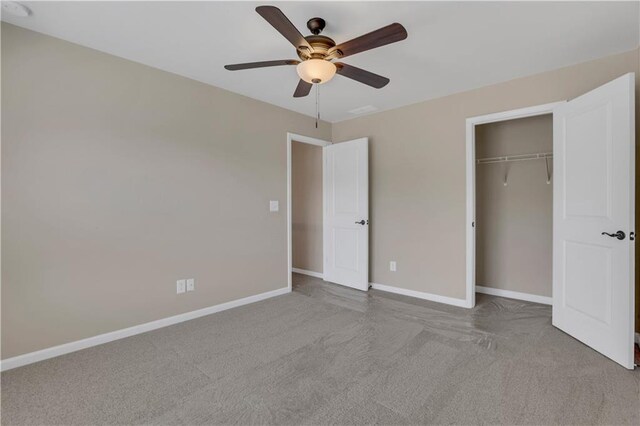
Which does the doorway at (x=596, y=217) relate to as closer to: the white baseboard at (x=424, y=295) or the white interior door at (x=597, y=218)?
the white interior door at (x=597, y=218)

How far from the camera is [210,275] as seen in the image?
3.26 metres

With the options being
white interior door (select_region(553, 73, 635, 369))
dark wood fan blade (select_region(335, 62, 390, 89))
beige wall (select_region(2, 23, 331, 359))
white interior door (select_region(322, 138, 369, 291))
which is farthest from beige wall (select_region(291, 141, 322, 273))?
white interior door (select_region(553, 73, 635, 369))

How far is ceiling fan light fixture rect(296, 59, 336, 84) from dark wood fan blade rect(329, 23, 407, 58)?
0.09 metres

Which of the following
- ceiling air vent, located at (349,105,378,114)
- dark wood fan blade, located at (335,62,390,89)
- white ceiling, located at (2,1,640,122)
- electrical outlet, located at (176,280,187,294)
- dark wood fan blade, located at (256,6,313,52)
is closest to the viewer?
dark wood fan blade, located at (256,6,313,52)

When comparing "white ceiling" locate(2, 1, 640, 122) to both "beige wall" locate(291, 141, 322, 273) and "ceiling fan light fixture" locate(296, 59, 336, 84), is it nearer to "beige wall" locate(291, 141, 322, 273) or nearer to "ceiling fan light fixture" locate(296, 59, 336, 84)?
"ceiling fan light fixture" locate(296, 59, 336, 84)

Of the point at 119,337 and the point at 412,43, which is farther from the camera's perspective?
the point at 119,337

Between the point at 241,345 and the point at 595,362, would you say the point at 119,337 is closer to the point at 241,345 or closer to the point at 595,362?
the point at 241,345

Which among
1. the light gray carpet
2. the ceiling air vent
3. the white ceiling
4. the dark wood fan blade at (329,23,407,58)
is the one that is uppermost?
the ceiling air vent

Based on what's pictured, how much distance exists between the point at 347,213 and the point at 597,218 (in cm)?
263

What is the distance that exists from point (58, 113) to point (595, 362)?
449 cm

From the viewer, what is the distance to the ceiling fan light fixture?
6.56 feet

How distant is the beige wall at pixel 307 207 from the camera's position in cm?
491

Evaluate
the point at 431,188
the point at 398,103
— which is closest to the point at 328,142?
the point at 398,103

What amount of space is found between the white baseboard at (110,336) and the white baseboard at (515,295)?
2954mm
